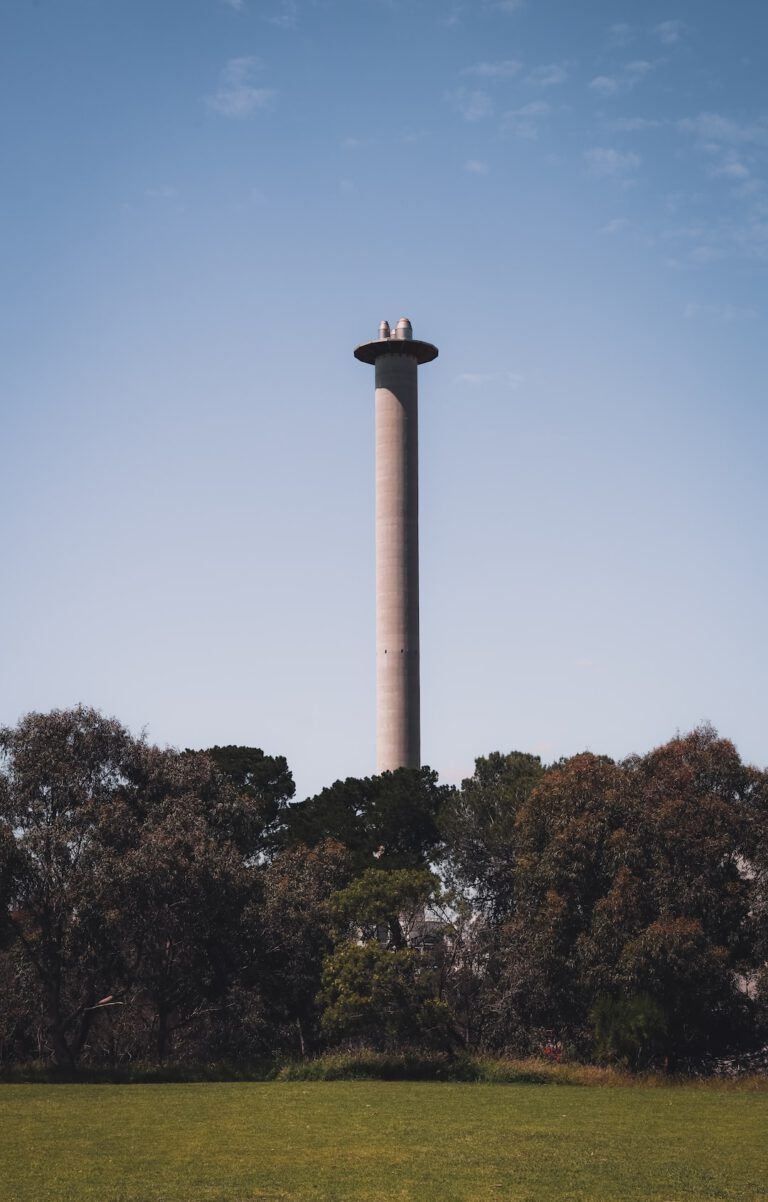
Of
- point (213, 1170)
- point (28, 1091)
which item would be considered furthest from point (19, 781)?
point (213, 1170)

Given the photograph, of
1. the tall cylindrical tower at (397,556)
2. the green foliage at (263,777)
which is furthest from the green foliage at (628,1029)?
the tall cylindrical tower at (397,556)

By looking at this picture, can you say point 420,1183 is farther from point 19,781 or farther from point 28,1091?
point 19,781

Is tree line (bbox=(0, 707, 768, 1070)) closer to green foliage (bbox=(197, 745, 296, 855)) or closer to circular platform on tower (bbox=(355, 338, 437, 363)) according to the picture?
green foliage (bbox=(197, 745, 296, 855))

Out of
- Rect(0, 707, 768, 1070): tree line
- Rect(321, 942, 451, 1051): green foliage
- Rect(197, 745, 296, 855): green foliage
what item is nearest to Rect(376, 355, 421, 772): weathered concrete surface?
Rect(197, 745, 296, 855): green foliage

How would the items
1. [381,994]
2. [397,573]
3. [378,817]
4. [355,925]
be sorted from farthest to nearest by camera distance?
[397,573], [378,817], [355,925], [381,994]

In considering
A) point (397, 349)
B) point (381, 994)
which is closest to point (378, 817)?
point (381, 994)

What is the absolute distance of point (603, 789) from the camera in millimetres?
42438

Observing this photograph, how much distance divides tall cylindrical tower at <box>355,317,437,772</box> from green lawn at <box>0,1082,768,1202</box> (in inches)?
1679

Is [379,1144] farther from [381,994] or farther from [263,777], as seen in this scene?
[263,777]

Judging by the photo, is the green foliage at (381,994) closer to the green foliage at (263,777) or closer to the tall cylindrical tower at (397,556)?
the green foliage at (263,777)

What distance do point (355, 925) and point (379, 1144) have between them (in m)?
20.5

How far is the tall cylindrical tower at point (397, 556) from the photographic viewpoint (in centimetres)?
7712

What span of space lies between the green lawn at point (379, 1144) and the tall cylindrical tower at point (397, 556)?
42.6 metres

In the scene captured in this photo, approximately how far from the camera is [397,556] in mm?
78688
